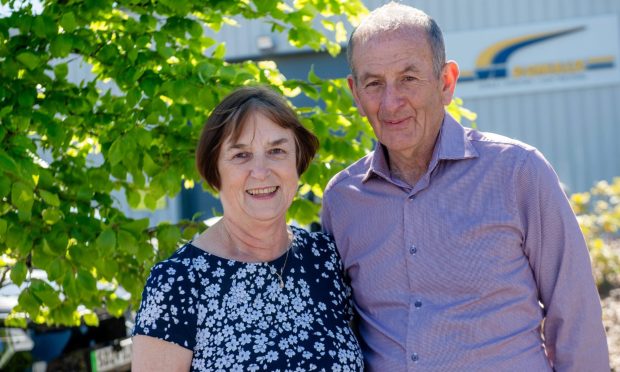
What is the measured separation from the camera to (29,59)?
3332mm

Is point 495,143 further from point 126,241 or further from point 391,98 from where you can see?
point 126,241

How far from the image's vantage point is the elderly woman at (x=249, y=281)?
7.78ft

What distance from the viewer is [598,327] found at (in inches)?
99.4

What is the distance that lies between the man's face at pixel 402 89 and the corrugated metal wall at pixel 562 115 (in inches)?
425

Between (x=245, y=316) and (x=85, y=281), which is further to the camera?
(x=85, y=281)

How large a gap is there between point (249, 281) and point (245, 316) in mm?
117

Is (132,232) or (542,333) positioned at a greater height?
(132,232)

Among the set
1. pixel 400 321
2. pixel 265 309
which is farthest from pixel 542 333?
pixel 265 309

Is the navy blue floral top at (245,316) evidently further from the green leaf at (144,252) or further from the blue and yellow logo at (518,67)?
the blue and yellow logo at (518,67)

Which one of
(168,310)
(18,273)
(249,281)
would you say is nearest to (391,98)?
(249,281)

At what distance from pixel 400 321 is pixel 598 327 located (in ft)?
1.93

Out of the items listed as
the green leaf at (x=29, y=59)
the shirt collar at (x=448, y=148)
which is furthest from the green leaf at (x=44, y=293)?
the shirt collar at (x=448, y=148)

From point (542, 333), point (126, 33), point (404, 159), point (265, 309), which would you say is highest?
point (126, 33)

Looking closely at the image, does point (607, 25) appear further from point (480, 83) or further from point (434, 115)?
point (434, 115)
